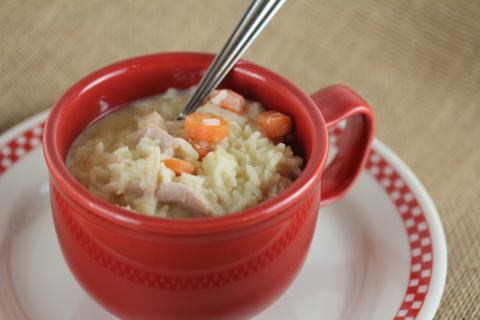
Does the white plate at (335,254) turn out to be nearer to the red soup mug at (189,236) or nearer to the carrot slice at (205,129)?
the red soup mug at (189,236)

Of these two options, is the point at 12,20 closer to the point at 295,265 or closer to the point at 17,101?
the point at 17,101

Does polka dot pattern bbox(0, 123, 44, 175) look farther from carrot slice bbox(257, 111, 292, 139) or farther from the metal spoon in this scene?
carrot slice bbox(257, 111, 292, 139)

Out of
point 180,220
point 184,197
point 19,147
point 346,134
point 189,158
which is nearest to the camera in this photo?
point 180,220

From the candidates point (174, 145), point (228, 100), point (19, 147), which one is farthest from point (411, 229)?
point (19, 147)

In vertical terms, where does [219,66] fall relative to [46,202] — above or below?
above

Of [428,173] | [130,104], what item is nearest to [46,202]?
[130,104]

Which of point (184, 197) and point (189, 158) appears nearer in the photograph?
point (184, 197)

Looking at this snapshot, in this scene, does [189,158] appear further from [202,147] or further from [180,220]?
[180,220]

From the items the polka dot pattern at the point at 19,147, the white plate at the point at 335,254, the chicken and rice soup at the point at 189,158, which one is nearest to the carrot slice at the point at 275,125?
the chicken and rice soup at the point at 189,158
